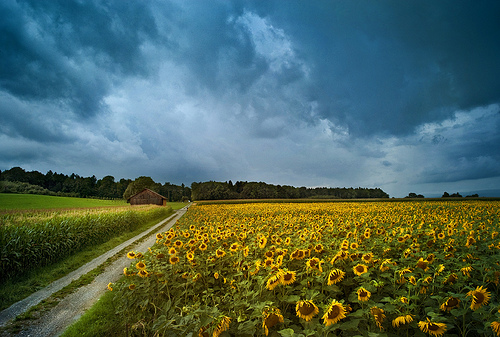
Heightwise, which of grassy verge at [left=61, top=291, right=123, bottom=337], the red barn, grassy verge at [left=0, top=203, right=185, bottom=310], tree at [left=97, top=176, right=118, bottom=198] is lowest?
grassy verge at [left=0, top=203, right=185, bottom=310]

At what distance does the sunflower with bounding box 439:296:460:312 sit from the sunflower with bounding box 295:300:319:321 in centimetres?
147

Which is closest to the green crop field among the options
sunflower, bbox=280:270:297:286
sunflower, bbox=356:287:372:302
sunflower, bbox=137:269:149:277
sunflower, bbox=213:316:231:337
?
sunflower, bbox=137:269:149:277

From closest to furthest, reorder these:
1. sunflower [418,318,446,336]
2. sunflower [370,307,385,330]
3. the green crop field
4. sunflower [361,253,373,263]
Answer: sunflower [418,318,446,336]
sunflower [370,307,385,330]
sunflower [361,253,373,263]
the green crop field

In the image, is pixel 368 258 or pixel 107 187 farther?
pixel 107 187

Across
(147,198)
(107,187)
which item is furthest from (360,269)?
(107,187)

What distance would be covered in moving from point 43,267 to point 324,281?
12.6 metres

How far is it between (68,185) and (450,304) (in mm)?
103769

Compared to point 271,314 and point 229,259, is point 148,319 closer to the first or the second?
point 229,259

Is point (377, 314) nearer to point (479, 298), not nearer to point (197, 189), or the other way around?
point (479, 298)

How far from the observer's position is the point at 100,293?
720 cm

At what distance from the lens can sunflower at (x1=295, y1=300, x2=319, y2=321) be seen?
2.13 meters

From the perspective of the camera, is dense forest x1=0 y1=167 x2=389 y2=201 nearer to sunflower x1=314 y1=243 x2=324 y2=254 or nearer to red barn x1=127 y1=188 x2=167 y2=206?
red barn x1=127 y1=188 x2=167 y2=206

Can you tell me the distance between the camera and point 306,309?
218 centimetres

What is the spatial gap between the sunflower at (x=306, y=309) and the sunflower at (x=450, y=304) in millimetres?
1473
